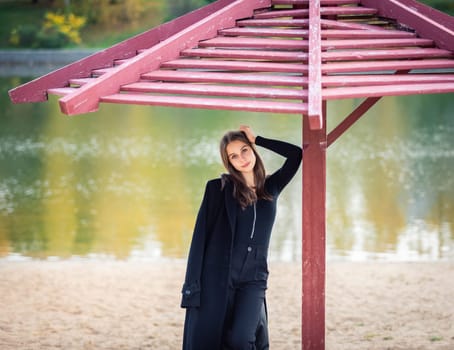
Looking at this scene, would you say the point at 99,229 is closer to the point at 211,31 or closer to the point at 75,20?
the point at 211,31

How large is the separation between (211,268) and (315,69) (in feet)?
3.64

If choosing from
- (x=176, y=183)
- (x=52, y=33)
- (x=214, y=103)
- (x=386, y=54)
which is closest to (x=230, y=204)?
(x=214, y=103)

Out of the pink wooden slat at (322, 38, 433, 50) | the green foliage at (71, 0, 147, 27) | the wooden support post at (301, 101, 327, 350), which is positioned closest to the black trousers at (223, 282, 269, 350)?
the wooden support post at (301, 101, 327, 350)

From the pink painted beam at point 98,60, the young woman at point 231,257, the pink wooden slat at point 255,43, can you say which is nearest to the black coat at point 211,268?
the young woman at point 231,257

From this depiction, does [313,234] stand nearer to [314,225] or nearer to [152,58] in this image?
[314,225]

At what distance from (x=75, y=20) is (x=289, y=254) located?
24.5 meters

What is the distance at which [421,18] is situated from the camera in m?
5.09

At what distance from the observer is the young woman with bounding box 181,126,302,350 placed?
4582 millimetres

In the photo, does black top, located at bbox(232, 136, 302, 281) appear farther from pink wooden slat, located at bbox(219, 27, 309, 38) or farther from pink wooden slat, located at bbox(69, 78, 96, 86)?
pink wooden slat, located at bbox(69, 78, 96, 86)

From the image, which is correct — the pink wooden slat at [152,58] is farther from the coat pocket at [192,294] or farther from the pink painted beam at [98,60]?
the coat pocket at [192,294]

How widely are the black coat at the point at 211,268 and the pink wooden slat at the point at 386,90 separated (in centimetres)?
74

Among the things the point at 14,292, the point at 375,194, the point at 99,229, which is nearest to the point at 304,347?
the point at 14,292

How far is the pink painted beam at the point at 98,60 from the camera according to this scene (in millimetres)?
5199

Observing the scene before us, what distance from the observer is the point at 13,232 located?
38.0 feet
